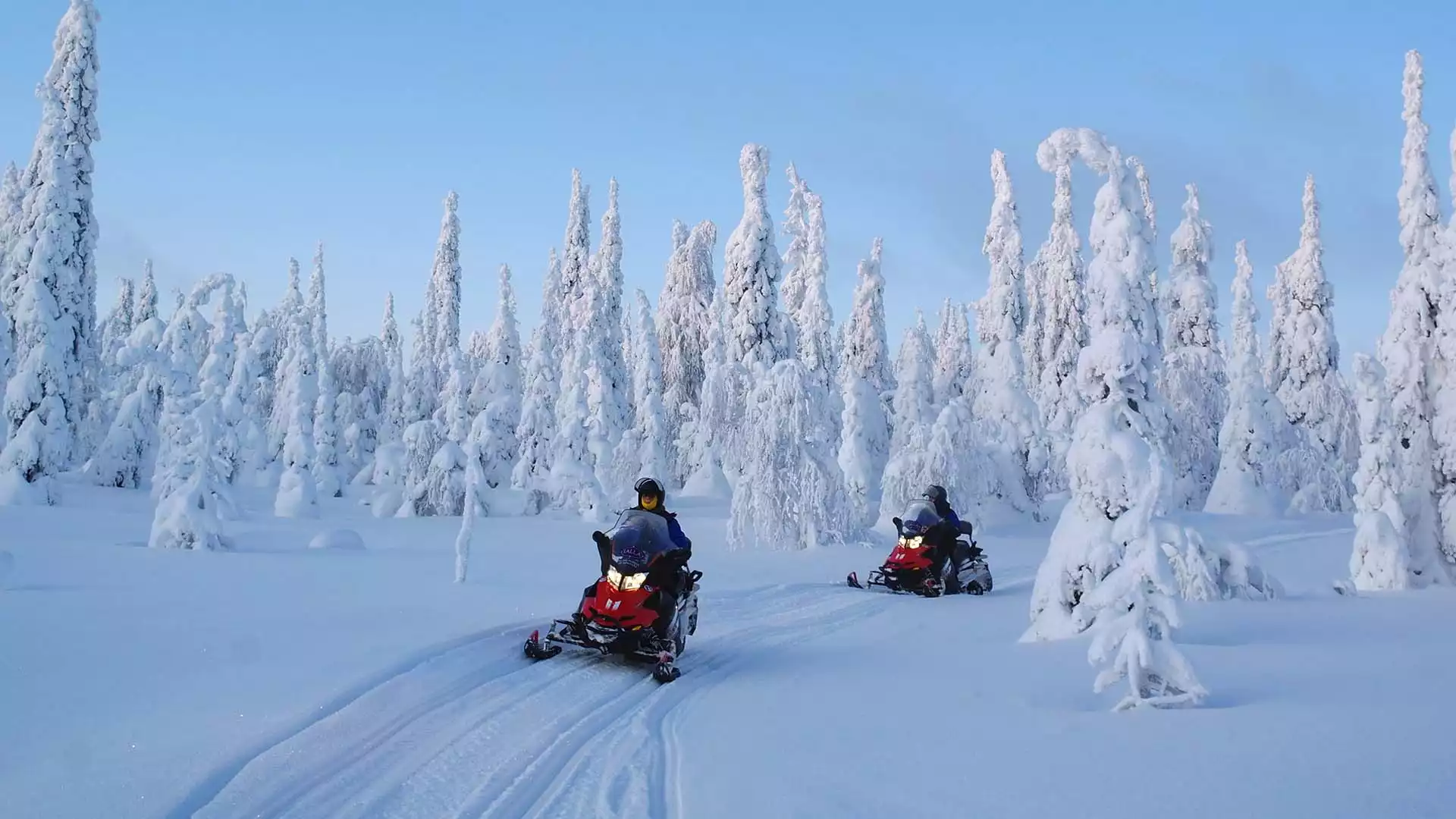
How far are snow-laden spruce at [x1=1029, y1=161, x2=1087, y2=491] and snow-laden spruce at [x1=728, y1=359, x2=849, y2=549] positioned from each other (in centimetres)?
1767

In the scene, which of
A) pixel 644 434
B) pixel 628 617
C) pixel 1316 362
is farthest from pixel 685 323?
pixel 628 617

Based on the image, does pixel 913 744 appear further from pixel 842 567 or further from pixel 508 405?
pixel 508 405

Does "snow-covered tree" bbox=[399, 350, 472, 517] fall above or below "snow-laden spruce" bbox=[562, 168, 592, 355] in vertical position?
below

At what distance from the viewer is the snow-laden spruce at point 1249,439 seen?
3669cm

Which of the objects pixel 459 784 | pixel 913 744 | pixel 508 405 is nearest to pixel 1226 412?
pixel 508 405

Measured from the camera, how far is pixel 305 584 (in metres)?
14.3

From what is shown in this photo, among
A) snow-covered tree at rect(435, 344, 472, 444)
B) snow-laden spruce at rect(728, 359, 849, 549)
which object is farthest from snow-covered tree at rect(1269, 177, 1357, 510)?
snow-covered tree at rect(435, 344, 472, 444)

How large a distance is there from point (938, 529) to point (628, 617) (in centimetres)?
953

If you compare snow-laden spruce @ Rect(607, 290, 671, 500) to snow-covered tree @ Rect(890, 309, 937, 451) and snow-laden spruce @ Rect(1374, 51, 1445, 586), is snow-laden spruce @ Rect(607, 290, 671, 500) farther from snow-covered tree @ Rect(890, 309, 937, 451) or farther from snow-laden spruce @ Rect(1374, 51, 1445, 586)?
snow-laden spruce @ Rect(1374, 51, 1445, 586)

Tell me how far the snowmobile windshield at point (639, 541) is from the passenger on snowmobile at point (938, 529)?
24.9 feet

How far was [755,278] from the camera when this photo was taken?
93.9 ft

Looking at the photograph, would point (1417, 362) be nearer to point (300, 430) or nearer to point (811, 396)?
point (811, 396)

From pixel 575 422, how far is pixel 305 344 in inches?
503

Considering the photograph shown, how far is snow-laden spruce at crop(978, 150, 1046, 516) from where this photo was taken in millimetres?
33438
